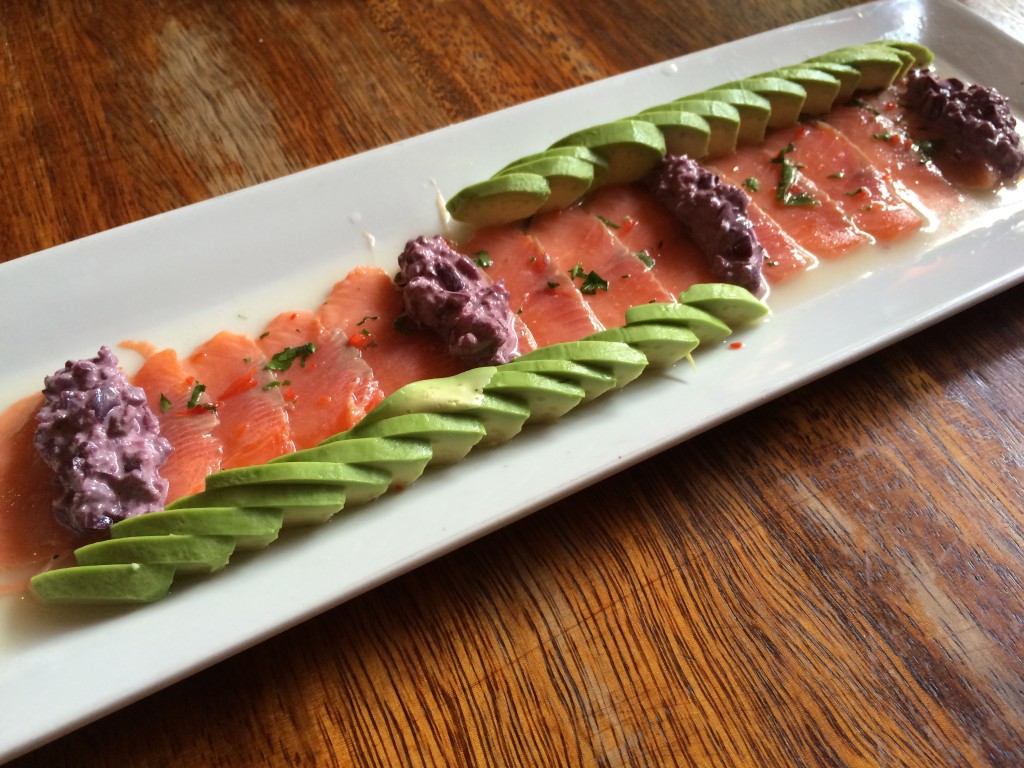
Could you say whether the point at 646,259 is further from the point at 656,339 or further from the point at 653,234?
the point at 656,339

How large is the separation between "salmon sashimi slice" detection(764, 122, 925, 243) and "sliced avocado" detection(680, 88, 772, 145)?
12 centimetres

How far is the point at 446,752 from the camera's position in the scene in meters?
2.05

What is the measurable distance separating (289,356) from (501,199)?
0.95m

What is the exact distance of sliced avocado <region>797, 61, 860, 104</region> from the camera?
348cm

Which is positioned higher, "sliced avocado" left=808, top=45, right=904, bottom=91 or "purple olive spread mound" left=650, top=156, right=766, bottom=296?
"sliced avocado" left=808, top=45, right=904, bottom=91

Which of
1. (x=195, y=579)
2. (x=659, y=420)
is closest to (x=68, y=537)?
(x=195, y=579)

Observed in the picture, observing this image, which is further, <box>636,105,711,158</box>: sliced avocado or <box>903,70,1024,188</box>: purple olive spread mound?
<box>903,70,1024,188</box>: purple olive spread mound

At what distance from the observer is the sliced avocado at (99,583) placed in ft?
6.54

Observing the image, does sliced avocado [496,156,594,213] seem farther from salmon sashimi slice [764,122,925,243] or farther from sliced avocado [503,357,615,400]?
salmon sashimi slice [764,122,925,243]

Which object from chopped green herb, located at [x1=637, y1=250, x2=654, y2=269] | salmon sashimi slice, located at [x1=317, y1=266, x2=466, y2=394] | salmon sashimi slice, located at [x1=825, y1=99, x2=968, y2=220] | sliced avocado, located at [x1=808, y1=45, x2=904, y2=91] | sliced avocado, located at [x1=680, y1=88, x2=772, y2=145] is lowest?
salmon sashimi slice, located at [x1=317, y1=266, x2=466, y2=394]

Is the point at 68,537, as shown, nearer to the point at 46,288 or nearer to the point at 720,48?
the point at 46,288

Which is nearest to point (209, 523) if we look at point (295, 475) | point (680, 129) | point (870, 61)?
point (295, 475)

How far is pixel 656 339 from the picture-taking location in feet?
8.35

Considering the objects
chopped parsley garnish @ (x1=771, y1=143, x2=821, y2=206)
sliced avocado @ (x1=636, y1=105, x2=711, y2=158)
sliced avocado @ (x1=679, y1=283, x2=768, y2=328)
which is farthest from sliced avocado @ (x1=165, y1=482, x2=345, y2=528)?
chopped parsley garnish @ (x1=771, y1=143, x2=821, y2=206)
